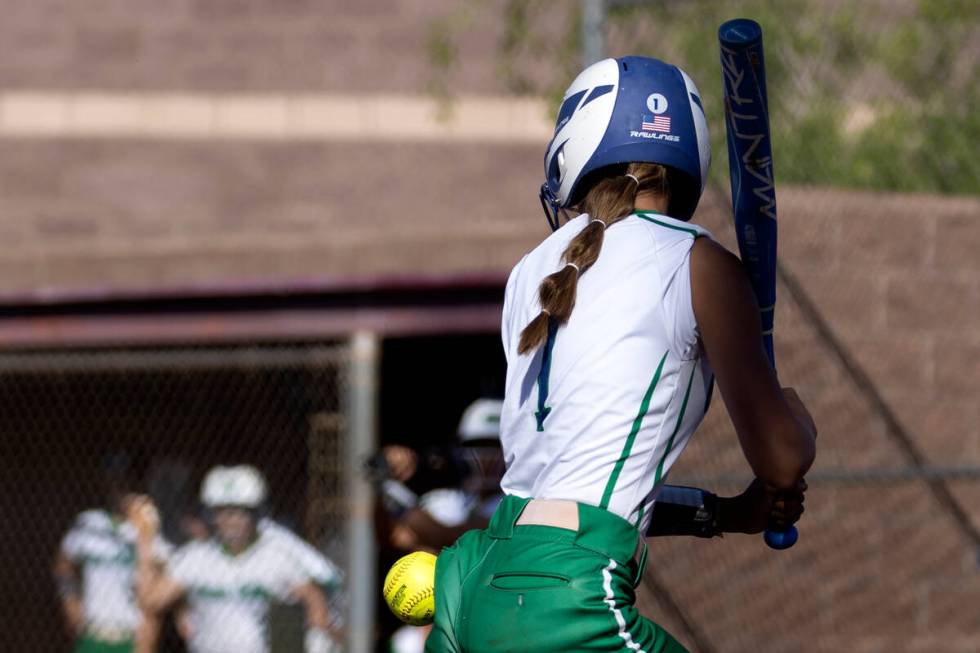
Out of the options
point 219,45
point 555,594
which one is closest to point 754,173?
point 555,594

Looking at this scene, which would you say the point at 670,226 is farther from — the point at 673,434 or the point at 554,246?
the point at 673,434

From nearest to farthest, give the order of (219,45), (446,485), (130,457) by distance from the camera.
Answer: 1. (446,485)
2. (130,457)
3. (219,45)

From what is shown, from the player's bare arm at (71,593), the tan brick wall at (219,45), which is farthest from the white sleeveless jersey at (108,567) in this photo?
the tan brick wall at (219,45)

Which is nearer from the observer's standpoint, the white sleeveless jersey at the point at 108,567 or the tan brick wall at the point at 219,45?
the white sleeveless jersey at the point at 108,567

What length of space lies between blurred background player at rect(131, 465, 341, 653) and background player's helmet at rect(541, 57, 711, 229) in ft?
19.2

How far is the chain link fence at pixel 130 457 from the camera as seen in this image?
1019 centimetres

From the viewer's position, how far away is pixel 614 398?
9.83 feet

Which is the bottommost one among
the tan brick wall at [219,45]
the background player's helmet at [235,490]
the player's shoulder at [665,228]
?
the background player's helmet at [235,490]

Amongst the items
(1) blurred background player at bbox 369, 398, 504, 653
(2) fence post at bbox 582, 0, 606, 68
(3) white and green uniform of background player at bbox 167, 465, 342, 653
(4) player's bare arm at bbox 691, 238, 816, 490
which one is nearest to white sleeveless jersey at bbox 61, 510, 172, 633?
(3) white and green uniform of background player at bbox 167, 465, 342, 653

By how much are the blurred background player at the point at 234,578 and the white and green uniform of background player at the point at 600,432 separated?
5753 millimetres

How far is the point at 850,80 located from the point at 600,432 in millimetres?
6365

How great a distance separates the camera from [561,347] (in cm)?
308

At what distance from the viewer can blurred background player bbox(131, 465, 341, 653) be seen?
28.8 ft

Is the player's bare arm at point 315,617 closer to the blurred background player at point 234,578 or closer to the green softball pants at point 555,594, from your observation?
the blurred background player at point 234,578
